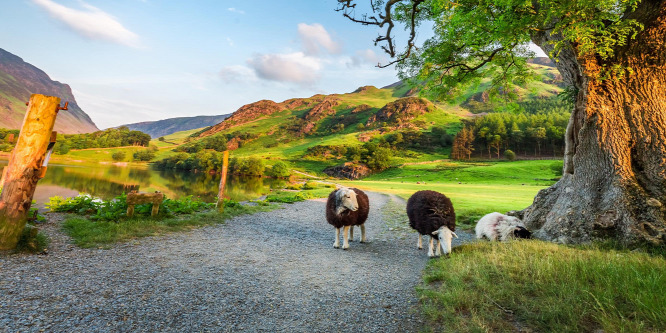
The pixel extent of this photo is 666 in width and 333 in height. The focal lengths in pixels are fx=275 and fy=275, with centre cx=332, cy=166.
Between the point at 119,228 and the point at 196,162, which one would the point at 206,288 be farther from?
the point at 196,162

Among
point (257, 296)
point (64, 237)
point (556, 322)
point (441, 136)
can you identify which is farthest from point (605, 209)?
point (441, 136)

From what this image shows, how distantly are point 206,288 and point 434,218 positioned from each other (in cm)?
654

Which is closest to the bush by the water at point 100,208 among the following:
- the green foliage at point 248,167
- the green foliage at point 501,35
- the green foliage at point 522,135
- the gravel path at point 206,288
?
the gravel path at point 206,288

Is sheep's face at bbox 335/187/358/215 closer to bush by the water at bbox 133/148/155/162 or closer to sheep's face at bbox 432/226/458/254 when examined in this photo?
sheep's face at bbox 432/226/458/254

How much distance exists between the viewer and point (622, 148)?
27.7 feet

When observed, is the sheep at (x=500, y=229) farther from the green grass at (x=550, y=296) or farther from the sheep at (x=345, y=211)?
the sheep at (x=345, y=211)

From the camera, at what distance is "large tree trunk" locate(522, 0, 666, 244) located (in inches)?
306

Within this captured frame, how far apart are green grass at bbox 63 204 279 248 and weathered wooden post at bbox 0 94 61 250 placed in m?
1.34

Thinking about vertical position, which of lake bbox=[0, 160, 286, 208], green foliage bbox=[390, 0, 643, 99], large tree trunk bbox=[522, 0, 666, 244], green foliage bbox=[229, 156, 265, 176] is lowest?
lake bbox=[0, 160, 286, 208]

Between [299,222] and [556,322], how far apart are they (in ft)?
40.4

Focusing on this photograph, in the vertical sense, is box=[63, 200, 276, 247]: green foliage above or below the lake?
above

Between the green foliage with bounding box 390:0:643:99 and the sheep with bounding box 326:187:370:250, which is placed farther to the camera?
the sheep with bounding box 326:187:370:250

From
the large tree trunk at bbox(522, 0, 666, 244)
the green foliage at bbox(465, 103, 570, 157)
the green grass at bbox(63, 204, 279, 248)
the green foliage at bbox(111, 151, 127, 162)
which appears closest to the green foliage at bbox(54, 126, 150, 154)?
the green foliage at bbox(111, 151, 127, 162)

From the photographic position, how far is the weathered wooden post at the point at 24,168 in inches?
256
